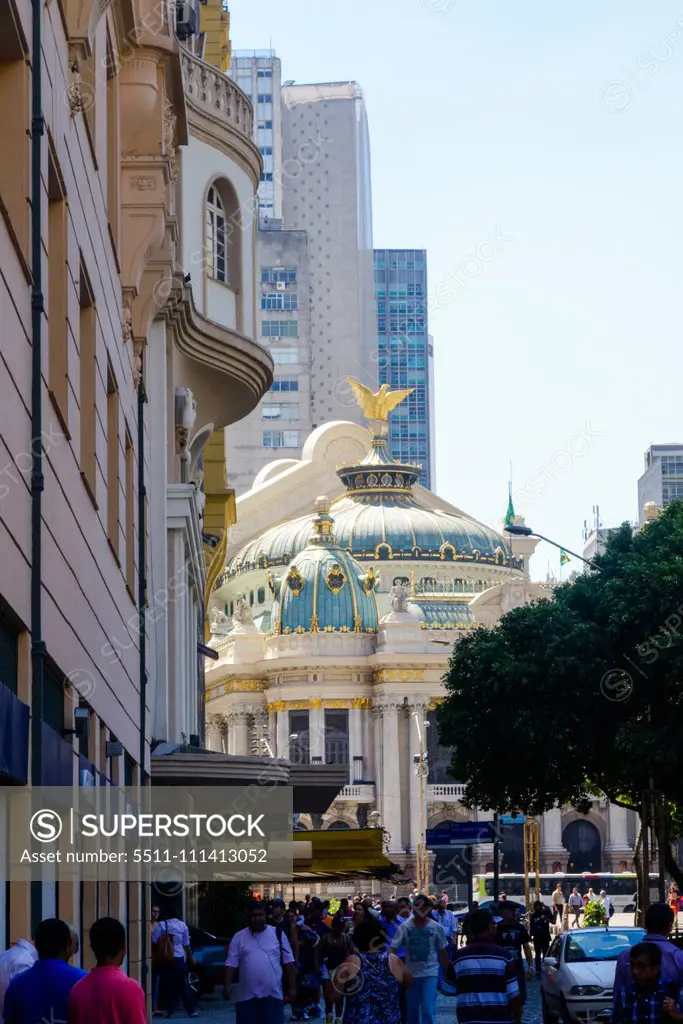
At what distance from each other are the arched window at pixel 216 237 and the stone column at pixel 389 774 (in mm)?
83540

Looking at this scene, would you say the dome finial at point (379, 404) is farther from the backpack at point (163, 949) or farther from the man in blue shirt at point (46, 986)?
the man in blue shirt at point (46, 986)

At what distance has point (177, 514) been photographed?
98.1 ft

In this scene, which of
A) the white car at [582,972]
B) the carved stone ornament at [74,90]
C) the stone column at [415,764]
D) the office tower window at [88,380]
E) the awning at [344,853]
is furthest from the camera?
the stone column at [415,764]

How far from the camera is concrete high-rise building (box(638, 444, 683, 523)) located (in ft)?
571

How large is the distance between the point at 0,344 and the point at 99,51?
8.34 meters

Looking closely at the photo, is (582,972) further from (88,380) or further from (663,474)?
(663,474)

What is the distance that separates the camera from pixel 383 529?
449ft

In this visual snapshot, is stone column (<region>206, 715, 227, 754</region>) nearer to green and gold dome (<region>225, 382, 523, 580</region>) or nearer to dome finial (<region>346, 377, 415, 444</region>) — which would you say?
green and gold dome (<region>225, 382, 523, 580</region>)

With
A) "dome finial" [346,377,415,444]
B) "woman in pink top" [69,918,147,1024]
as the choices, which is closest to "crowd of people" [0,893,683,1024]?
"woman in pink top" [69,918,147,1024]

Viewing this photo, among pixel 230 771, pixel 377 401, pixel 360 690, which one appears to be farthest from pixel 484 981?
pixel 377 401

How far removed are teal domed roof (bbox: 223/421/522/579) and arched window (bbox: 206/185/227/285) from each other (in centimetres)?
9820

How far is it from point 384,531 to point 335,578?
17037 millimetres

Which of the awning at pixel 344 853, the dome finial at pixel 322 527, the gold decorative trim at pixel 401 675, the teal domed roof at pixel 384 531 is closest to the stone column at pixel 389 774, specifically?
the gold decorative trim at pixel 401 675

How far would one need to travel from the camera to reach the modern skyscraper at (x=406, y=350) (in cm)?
18550
